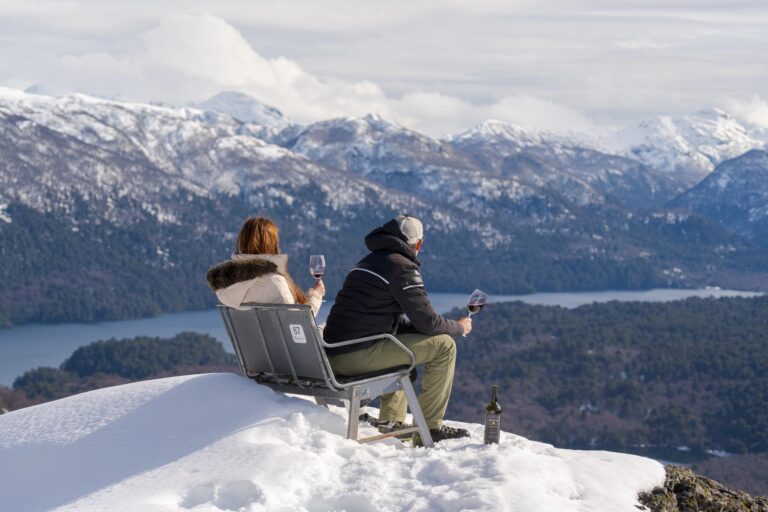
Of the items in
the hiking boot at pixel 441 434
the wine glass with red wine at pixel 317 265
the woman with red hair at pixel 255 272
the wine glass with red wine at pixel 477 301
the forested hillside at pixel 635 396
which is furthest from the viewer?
the forested hillside at pixel 635 396

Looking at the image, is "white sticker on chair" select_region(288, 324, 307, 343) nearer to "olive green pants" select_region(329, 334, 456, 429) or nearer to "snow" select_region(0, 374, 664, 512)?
"olive green pants" select_region(329, 334, 456, 429)

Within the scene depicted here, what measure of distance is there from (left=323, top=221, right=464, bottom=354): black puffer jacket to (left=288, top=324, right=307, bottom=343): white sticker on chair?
0.59m

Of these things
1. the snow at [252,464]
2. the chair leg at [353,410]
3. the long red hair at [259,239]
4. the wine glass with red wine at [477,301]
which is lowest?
the snow at [252,464]

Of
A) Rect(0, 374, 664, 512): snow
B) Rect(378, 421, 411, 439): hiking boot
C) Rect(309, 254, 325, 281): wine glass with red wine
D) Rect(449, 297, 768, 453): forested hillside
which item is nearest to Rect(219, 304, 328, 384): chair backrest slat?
Rect(0, 374, 664, 512): snow

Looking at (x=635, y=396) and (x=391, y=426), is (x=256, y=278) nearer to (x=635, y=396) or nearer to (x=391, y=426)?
(x=391, y=426)

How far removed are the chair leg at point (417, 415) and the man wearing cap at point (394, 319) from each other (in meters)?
0.26

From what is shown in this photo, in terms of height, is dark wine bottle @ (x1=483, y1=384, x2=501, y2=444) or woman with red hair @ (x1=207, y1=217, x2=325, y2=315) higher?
woman with red hair @ (x1=207, y1=217, x2=325, y2=315)

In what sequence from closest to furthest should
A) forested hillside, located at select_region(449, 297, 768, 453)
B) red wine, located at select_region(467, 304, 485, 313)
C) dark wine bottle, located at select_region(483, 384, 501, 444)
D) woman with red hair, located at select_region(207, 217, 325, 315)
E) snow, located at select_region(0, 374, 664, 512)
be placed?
snow, located at select_region(0, 374, 664, 512) < dark wine bottle, located at select_region(483, 384, 501, 444) < woman with red hair, located at select_region(207, 217, 325, 315) < red wine, located at select_region(467, 304, 485, 313) < forested hillside, located at select_region(449, 297, 768, 453)

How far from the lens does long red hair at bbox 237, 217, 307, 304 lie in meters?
10.7

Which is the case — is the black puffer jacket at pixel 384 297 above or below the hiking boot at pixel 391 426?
above

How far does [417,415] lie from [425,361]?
632 mm

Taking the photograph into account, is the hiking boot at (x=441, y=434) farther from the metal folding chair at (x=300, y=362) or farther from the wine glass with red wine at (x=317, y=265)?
the wine glass with red wine at (x=317, y=265)

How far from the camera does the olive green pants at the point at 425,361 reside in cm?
1079

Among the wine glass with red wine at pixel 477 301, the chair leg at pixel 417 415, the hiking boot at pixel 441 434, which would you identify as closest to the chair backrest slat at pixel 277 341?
the chair leg at pixel 417 415
